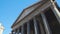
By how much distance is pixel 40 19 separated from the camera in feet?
40.5

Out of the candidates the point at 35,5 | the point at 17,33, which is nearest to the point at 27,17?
the point at 35,5

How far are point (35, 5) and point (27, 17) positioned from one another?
1.15 metres

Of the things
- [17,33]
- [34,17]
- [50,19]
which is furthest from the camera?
[17,33]

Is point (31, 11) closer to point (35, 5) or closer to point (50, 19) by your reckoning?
point (35, 5)

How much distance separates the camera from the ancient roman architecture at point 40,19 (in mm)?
11293

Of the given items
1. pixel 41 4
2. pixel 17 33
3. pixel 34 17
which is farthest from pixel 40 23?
pixel 17 33

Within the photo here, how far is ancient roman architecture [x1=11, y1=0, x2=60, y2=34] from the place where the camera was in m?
11.3

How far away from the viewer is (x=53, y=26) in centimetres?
1329

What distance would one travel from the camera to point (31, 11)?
1269 centimetres

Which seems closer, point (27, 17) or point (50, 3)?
point (50, 3)

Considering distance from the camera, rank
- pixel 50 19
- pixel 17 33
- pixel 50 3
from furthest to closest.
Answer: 1. pixel 17 33
2. pixel 50 19
3. pixel 50 3

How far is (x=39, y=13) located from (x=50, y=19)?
1.54 m

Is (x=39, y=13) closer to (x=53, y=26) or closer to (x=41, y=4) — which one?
(x=41, y=4)

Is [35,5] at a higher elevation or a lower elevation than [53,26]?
higher
